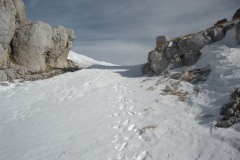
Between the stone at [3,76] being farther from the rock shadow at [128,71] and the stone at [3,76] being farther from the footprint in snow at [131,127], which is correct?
the footprint in snow at [131,127]

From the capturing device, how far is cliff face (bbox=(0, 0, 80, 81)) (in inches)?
1053

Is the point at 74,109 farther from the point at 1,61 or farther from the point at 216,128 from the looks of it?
the point at 1,61

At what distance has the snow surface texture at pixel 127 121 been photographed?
9.41 metres

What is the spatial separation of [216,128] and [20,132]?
9739 millimetres

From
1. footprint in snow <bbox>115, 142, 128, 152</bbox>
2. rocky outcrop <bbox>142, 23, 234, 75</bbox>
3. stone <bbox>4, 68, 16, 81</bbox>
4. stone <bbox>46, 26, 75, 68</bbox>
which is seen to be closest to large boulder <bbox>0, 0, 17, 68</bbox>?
stone <bbox>4, 68, 16, 81</bbox>

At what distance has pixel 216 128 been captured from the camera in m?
9.84

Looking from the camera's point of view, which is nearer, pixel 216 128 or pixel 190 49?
pixel 216 128

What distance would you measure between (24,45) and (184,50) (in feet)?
57.4

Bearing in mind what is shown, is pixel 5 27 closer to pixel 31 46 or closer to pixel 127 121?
pixel 31 46

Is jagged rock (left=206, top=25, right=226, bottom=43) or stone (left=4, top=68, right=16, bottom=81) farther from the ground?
jagged rock (left=206, top=25, right=226, bottom=43)

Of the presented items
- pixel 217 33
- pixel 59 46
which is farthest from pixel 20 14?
pixel 217 33

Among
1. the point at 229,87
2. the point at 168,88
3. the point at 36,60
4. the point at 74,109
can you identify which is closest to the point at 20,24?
the point at 36,60

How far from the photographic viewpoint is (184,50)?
2128cm

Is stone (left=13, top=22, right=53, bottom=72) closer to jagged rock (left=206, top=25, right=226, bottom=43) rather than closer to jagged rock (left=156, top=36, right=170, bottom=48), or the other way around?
jagged rock (left=156, top=36, right=170, bottom=48)
